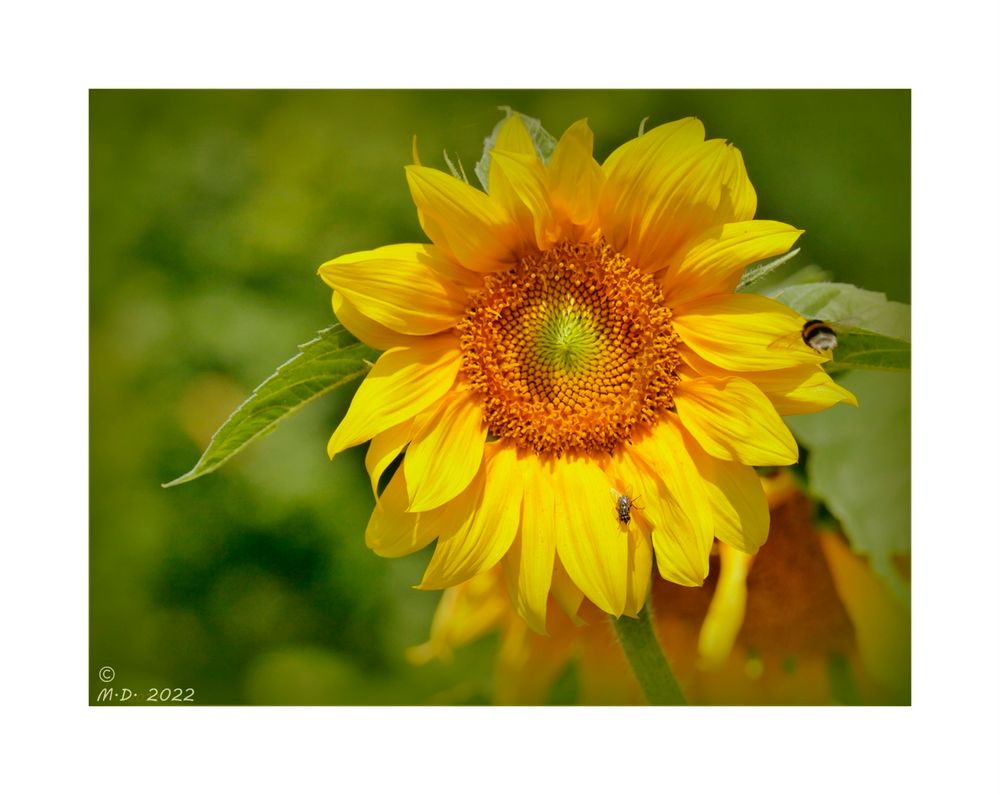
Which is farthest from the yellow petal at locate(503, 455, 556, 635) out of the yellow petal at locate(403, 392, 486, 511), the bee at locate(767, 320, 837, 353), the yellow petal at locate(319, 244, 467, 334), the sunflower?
the bee at locate(767, 320, 837, 353)

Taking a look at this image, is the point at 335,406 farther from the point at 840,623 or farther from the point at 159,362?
the point at 840,623

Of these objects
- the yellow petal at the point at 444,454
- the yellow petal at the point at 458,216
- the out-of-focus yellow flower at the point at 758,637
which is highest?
the yellow petal at the point at 458,216

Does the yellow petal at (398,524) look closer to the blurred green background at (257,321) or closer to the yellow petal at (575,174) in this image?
the blurred green background at (257,321)

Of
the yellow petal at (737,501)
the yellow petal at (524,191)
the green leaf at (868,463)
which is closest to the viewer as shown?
the yellow petal at (524,191)


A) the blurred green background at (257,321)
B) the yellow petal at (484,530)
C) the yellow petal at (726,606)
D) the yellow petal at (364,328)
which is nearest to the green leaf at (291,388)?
the yellow petal at (364,328)

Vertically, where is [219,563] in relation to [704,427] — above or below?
below
